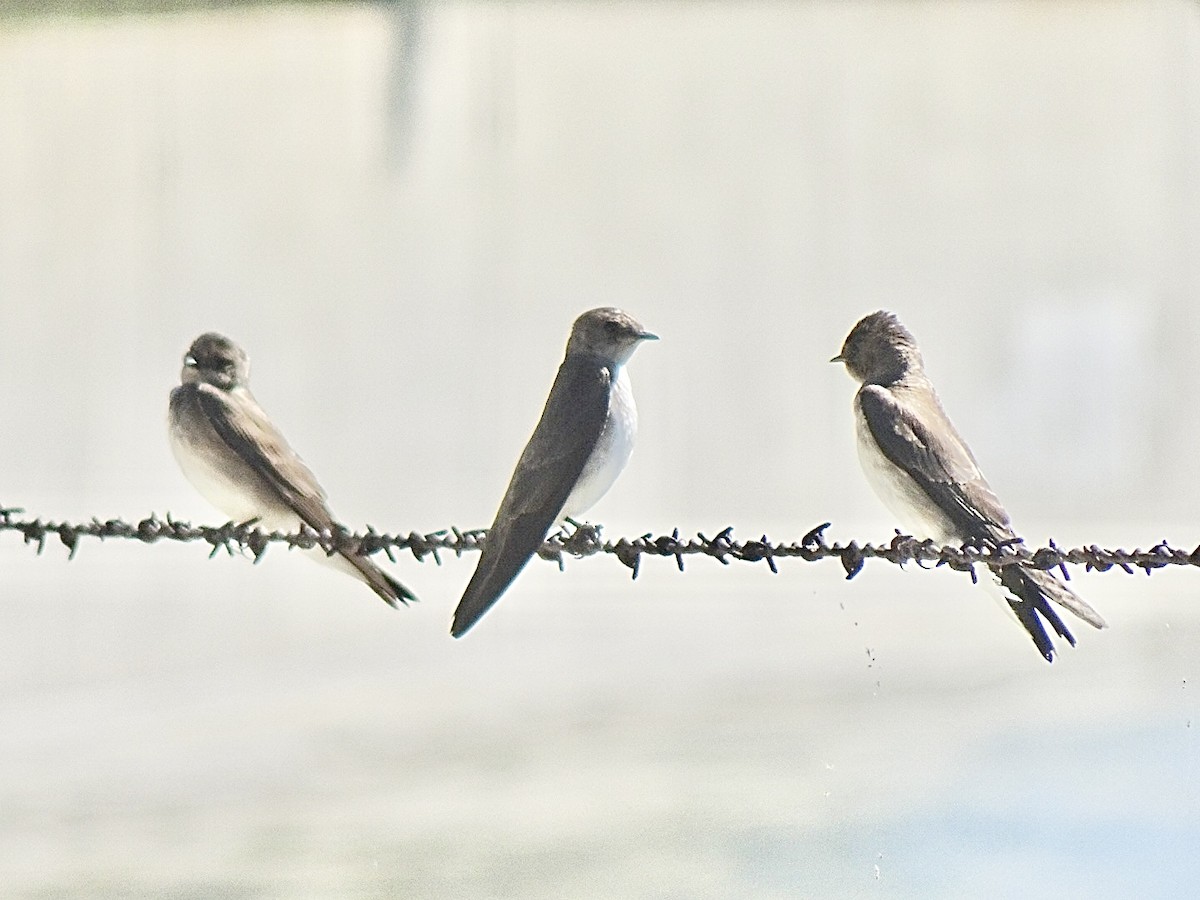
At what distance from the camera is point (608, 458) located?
3568mm

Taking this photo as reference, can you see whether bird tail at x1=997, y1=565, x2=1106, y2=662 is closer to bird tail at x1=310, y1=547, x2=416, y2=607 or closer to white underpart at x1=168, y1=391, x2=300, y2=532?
bird tail at x1=310, y1=547, x2=416, y2=607

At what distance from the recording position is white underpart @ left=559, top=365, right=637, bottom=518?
355 centimetres

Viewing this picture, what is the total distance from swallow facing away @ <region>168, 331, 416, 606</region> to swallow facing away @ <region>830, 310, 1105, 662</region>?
1.67 metres

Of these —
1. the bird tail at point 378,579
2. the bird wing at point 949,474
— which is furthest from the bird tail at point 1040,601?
the bird tail at point 378,579

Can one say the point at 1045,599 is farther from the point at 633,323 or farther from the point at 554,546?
the point at 633,323

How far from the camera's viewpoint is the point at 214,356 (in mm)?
4668

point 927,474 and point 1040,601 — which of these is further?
point 927,474

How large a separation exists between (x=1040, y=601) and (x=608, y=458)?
113 centimetres

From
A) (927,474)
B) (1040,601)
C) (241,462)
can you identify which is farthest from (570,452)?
(241,462)

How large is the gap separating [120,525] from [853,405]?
1978mm

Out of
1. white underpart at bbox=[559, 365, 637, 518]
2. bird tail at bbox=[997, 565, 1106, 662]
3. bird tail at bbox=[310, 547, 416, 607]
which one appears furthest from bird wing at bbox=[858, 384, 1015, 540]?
bird tail at bbox=[310, 547, 416, 607]

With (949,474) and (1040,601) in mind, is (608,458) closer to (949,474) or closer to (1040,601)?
(949,474)

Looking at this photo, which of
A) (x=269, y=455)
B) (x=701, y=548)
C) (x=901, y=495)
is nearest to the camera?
(x=701, y=548)

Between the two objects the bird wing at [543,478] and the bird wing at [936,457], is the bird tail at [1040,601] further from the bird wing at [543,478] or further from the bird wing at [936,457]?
the bird wing at [543,478]
